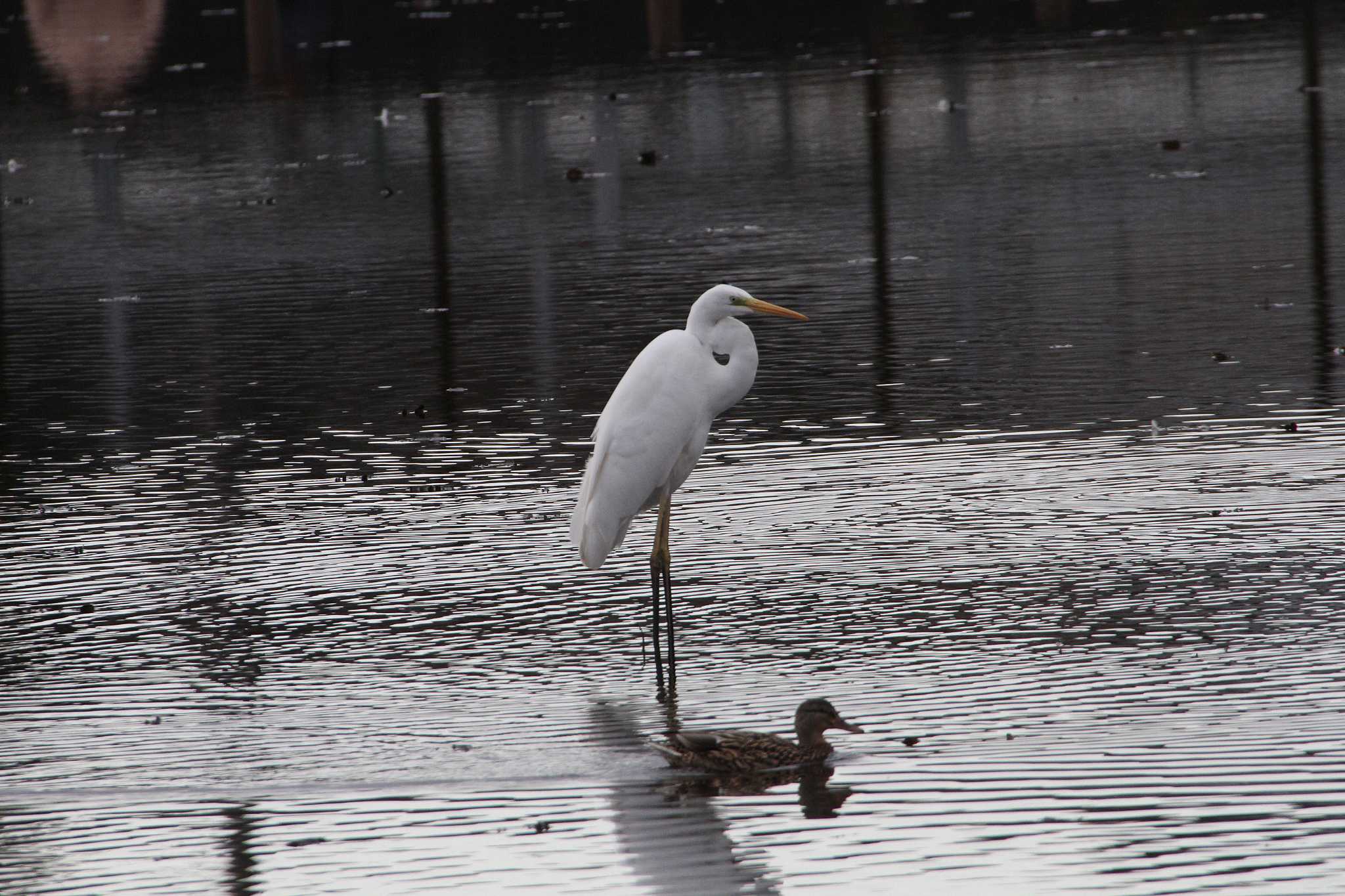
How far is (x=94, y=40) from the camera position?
3788cm

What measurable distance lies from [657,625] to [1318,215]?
30.4 ft

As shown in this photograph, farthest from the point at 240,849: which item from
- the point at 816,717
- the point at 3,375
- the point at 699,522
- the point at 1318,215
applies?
the point at 1318,215

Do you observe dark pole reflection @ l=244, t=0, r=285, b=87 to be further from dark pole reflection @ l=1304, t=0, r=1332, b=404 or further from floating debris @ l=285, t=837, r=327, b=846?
floating debris @ l=285, t=837, r=327, b=846

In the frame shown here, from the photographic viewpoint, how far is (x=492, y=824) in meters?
6.00

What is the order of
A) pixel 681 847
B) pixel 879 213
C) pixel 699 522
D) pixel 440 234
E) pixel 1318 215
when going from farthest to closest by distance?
pixel 440 234
pixel 879 213
pixel 1318 215
pixel 699 522
pixel 681 847

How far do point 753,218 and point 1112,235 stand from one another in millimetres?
2947

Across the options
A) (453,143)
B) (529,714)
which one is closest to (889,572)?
(529,714)

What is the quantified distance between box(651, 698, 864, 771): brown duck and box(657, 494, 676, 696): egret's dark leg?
2.79ft

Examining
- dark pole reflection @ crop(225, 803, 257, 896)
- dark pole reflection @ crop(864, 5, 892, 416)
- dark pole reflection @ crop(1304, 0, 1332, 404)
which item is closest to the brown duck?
dark pole reflection @ crop(225, 803, 257, 896)

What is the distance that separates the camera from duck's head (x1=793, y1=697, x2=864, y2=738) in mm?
6273

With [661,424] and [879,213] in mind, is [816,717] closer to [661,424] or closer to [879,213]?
[661,424]

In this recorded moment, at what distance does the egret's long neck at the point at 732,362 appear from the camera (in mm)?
8008

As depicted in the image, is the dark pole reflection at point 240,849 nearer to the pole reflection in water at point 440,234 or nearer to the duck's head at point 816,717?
the duck's head at point 816,717

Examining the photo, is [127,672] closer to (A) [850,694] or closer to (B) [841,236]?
(A) [850,694]
